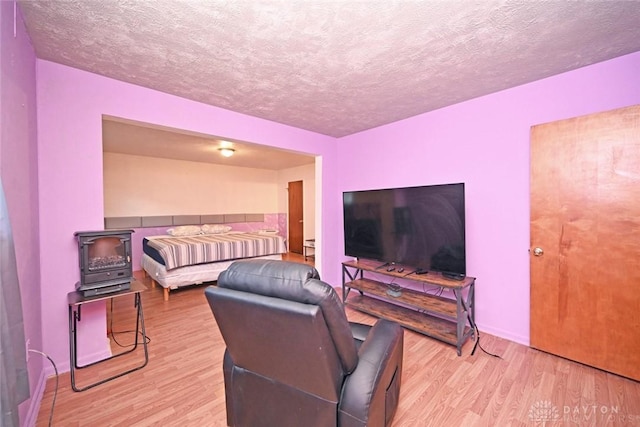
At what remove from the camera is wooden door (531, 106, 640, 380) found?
73.3 inches

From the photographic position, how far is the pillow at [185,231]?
5491 millimetres

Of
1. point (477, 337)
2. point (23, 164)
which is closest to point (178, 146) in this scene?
point (23, 164)

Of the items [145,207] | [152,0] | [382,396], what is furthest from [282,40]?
[145,207]

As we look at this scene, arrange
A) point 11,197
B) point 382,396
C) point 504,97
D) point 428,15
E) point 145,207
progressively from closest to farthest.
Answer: point 382,396 → point 11,197 → point 428,15 → point 504,97 → point 145,207

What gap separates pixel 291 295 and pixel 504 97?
9.30 ft

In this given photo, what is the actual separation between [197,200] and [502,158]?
632cm

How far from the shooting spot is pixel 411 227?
2.81m

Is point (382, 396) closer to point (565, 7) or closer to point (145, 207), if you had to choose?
point (565, 7)

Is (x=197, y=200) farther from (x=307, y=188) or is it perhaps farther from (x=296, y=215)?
(x=307, y=188)

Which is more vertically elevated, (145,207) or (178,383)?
(145,207)

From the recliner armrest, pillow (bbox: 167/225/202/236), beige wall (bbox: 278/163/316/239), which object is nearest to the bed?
pillow (bbox: 167/225/202/236)

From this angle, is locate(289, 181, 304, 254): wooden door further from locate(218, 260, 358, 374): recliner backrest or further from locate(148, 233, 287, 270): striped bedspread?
locate(218, 260, 358, 374): recliner backrest

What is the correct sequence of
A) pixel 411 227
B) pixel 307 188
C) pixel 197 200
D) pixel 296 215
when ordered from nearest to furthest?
pixel 411 227, pixel 197 200, pixel 307 188, pixel 296 215

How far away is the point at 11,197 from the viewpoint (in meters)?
1.36
